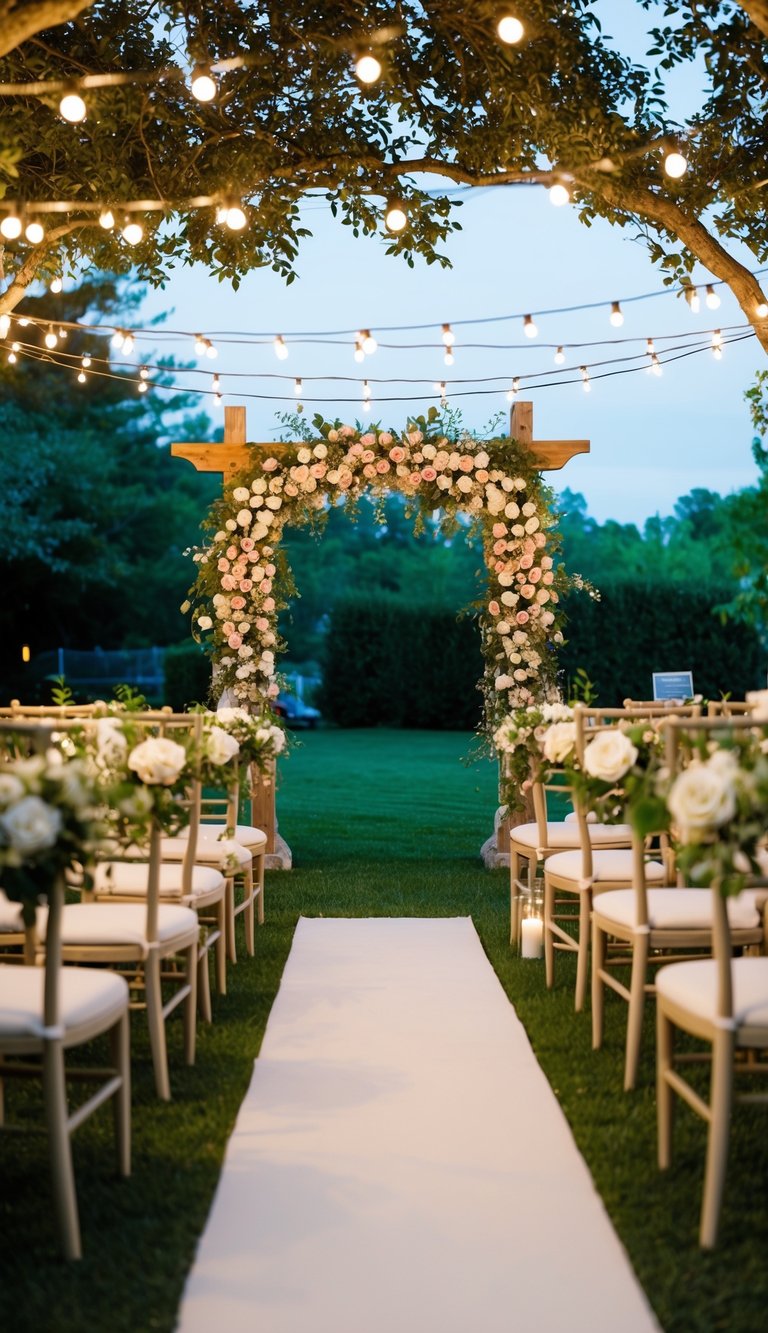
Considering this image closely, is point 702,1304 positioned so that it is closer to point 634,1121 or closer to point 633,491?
point 634,1121

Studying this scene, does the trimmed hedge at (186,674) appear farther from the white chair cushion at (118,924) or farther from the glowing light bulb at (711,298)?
the white chair cushion at (118,924)

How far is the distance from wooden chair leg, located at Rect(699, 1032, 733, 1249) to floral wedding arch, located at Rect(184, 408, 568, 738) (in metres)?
5.21

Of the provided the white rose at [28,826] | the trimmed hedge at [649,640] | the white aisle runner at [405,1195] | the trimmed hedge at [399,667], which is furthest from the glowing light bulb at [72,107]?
the trimmed hedge at [399,667]

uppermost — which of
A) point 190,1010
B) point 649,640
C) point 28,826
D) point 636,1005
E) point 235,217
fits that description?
point 235,217

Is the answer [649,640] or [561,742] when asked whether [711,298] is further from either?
[649,640]

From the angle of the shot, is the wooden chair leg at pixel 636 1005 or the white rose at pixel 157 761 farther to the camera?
the wooden chair leg at pixel 636 1005

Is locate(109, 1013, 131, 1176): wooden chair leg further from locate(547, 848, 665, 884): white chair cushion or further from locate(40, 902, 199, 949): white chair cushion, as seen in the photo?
locate(547, 848, 665, 884): white chair cushion

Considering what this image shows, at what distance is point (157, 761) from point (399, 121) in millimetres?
4781

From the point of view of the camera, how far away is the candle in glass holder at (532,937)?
5.45 meters

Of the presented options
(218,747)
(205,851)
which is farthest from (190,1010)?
(205,851)

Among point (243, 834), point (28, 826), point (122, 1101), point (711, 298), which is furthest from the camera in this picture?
point (711, 298)

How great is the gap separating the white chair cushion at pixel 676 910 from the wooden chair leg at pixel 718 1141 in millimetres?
793

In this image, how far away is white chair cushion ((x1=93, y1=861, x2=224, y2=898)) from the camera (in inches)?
164

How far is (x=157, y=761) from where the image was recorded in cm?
333
